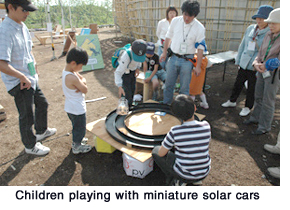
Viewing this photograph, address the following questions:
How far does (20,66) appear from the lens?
2.86m

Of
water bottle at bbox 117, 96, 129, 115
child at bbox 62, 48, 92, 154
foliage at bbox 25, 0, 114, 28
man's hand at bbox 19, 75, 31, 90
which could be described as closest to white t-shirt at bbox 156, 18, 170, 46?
water bottle at bbox 117, 96, 129, 115

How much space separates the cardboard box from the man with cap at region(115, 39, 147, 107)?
83cm

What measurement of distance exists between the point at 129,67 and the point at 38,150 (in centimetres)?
214

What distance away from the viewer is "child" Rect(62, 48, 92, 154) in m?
2.81

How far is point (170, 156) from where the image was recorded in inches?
97.2

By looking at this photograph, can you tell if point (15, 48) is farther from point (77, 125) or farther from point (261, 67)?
point (261, 67)

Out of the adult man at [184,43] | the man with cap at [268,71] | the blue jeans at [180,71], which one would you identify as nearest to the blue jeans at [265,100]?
the man with cap at [268,71]

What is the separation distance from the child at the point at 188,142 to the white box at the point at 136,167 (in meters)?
0.57

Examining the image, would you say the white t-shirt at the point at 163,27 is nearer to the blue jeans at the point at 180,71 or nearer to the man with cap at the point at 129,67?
the blue jeans at the point at 180,71

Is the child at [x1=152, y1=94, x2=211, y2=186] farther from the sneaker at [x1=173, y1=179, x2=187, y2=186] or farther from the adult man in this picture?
the adult man

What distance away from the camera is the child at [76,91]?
281 centimetres

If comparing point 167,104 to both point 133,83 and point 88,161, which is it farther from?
point 88,161

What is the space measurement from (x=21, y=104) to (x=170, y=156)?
2321mm

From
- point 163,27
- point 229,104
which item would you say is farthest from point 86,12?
point 229,104
